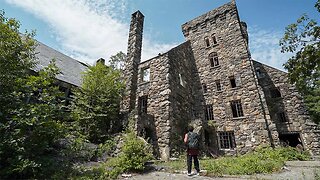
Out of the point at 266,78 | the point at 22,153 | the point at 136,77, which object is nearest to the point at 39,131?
the point at 22,153

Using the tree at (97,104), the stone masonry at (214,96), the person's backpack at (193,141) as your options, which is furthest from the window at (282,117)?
the tree at (97,104)

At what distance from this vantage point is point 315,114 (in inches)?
666

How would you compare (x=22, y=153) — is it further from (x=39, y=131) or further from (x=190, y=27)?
(x=190, y=27)

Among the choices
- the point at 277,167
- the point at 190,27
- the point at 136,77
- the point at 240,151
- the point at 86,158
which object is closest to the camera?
the point at 277,167

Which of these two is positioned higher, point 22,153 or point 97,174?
point 22,153

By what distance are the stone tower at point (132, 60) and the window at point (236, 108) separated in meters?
7.79

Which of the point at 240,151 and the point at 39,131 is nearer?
the point at 39,131

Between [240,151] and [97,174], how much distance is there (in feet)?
32.7

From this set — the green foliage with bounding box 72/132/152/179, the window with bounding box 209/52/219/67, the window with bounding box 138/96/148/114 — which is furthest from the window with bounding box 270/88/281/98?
the green foliage with bounding box 72/132/152/179

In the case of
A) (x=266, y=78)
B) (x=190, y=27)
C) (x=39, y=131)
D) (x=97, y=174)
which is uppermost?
(x=190, y=27)

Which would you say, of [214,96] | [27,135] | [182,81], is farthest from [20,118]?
[214,96]

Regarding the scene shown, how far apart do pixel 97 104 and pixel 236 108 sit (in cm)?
1024

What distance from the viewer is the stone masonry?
1087 centimetres

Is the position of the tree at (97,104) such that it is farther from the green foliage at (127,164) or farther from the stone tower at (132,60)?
the green foliage at (127,164)
